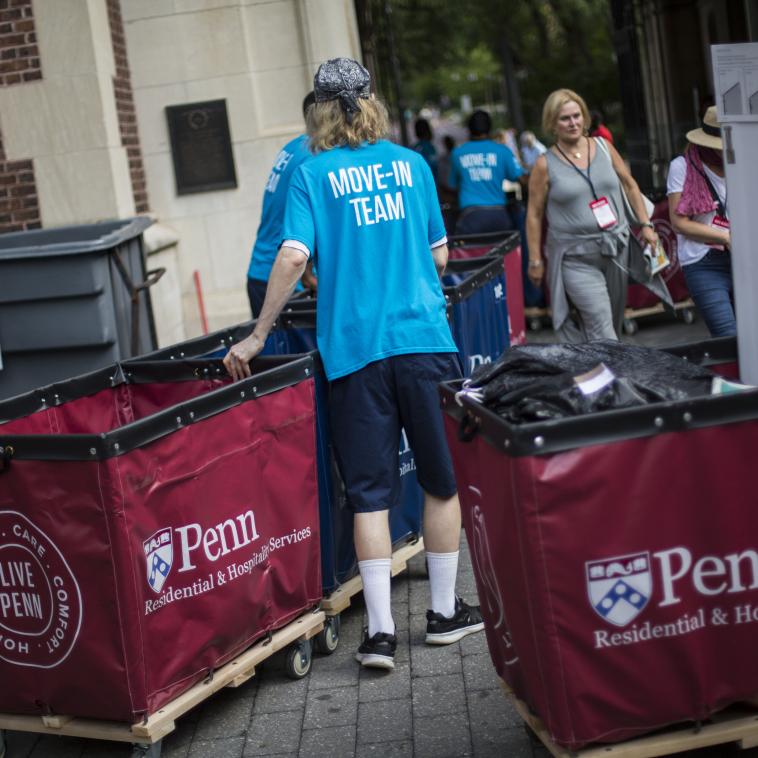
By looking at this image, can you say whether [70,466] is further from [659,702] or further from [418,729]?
[659,702]

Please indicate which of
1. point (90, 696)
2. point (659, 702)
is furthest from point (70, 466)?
point (659, 702)

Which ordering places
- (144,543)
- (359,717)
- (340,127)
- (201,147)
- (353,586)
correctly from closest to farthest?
1. (144,543)
2. (359,717)
3. (340,127)
4. (353,586)
5. (201,147)

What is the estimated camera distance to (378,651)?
4504 mm

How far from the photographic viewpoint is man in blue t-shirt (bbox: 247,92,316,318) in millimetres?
6062

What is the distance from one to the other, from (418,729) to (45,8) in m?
7.11

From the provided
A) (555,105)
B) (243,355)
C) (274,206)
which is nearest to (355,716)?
(243,355)

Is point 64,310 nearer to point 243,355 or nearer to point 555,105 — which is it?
point 555,105

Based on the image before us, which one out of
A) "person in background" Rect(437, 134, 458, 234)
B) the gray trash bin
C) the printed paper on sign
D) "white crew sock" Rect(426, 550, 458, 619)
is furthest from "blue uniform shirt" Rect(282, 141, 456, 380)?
"person in background" Rect(437, 134, 458, 234)

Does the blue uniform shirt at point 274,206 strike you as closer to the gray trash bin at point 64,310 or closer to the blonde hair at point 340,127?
the blonde hair at point 340,127

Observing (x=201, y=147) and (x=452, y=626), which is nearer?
(x=452, y=626)

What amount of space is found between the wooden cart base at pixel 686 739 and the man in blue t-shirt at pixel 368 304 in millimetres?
1320

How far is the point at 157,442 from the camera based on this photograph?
3811 mm

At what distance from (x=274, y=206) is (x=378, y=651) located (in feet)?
8.12

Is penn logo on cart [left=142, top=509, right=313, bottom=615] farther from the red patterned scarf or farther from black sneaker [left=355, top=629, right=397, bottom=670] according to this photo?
the red patterned scarf
